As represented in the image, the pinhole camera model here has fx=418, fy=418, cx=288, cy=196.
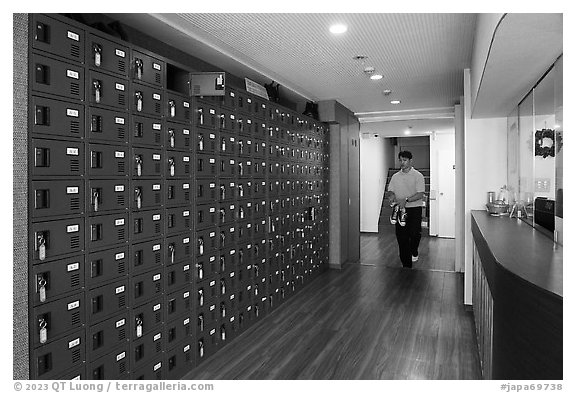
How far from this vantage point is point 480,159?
434 cm

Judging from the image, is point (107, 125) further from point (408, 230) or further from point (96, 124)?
point (408, 230)

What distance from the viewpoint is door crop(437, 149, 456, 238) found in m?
9.79

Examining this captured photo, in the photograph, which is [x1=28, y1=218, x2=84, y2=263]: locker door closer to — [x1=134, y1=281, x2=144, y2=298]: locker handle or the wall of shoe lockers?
Answer: the wall of shoe lockers

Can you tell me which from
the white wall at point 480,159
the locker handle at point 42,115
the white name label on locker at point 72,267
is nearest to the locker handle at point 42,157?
the locker handle at point 42,115

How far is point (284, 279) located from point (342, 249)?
6.00 ft

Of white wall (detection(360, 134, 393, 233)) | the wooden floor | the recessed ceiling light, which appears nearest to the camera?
the wooden floor

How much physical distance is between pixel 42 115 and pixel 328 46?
2352 mm

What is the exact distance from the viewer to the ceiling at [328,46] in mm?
2941

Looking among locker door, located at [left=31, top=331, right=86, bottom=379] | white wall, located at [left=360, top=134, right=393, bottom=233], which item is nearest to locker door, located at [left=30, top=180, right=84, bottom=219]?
locker door, located at [left=31, top=331, right=86, bottom=379]

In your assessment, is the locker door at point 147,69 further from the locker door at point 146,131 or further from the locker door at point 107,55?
the locker door at point 146,131

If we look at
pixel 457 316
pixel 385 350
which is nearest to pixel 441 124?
pixel 457 316

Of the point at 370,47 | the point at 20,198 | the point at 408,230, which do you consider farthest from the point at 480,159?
the point at 20,198

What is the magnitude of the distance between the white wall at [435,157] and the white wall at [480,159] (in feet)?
18.3

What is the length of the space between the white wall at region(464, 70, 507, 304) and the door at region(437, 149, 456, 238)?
570 cm
